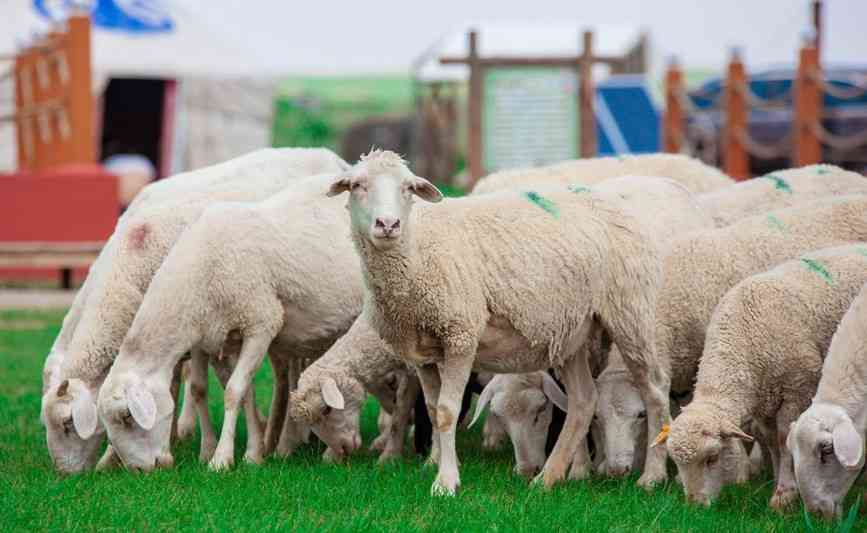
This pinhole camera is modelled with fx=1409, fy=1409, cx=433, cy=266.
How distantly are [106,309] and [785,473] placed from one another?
3.30m

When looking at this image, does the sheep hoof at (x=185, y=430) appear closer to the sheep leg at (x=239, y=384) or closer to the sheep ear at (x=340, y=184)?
the sheep leg at (x=239, y=384)

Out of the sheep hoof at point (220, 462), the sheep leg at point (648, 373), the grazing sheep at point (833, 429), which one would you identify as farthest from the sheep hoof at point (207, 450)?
the grazing sheep at point (833, 429)

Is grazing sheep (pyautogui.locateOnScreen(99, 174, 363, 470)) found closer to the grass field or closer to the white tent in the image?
the grass field

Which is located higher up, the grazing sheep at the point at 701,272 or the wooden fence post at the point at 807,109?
the wooden fence post at the point at 807,109

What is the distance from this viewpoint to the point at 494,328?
6133 millimetres

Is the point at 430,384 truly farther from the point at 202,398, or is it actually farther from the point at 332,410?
the point at 202,398

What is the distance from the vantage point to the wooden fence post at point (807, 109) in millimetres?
13227

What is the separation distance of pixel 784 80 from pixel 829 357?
402 inches

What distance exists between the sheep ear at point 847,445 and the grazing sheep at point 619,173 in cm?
362

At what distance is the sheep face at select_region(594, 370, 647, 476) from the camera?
6.55 meters

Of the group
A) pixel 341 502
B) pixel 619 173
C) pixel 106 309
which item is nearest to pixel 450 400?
pixel 341 502

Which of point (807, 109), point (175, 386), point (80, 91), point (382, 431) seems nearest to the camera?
point (175, 386)

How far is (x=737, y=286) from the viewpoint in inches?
249

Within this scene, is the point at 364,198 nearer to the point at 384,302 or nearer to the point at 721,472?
the point at 384,302
